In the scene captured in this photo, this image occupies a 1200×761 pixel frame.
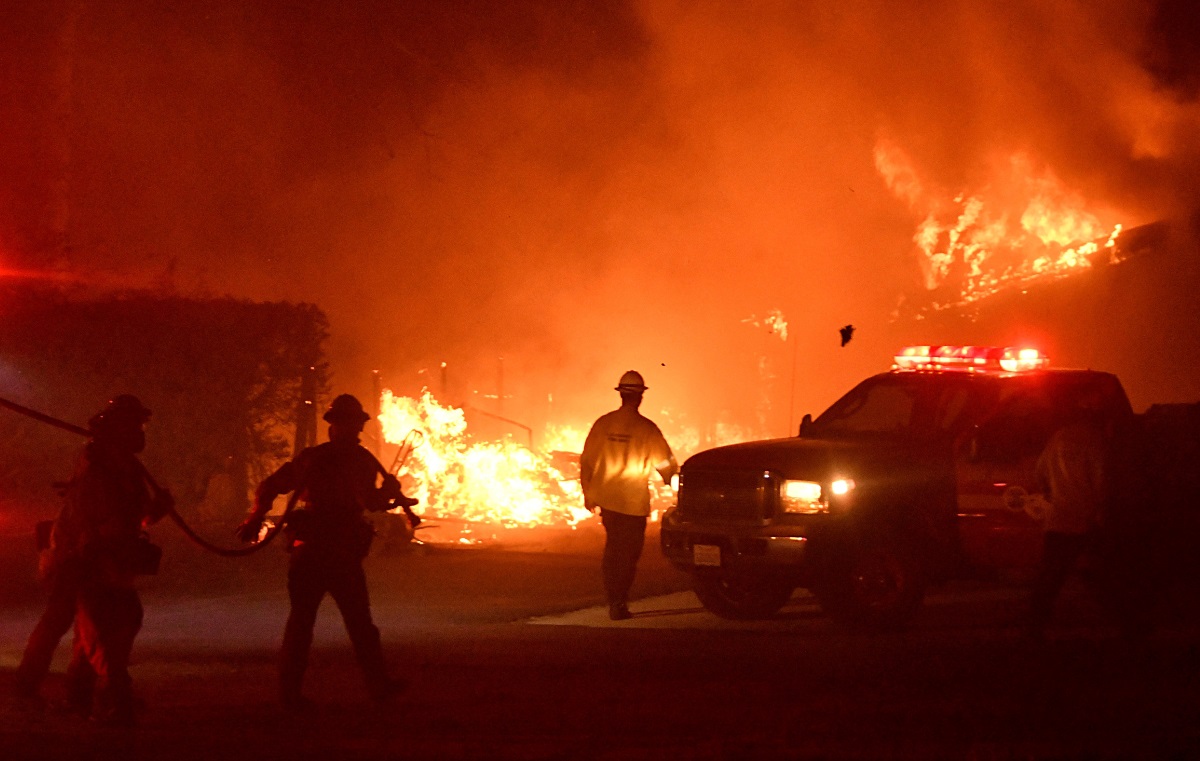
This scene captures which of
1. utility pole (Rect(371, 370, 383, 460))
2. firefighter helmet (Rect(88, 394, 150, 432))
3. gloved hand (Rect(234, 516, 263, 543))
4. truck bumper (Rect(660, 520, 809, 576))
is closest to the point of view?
firefighter helmet (Rect(88, 394, 150, 432))

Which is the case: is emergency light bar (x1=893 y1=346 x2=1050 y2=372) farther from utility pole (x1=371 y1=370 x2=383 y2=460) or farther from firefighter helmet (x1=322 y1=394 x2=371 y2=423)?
utility pole (x1=371 y1=370 x2=383 y2=460)

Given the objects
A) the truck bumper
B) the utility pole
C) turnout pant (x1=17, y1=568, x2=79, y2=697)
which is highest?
the utility pole

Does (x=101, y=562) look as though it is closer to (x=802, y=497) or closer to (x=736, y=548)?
(x=736, y=548)

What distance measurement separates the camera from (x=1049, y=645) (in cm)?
955

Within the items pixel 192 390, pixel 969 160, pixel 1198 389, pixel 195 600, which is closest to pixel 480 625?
pixel 195 600

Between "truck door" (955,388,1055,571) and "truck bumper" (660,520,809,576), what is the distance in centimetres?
140

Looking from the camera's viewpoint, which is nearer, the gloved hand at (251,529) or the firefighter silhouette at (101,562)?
the firefighter silhouette at (101,562)

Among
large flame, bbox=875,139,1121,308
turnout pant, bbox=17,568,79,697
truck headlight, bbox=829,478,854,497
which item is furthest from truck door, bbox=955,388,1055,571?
large flame, bbox=875,139,1121,308

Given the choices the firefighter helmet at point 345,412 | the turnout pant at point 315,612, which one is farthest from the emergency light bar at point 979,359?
the turnout pant at point 315,612

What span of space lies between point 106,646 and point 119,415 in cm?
116

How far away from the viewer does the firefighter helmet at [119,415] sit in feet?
23.1

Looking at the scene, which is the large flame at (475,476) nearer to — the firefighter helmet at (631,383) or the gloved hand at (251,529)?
the firefighter helmet at (631,383)

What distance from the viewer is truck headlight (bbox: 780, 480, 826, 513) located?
10039 mm

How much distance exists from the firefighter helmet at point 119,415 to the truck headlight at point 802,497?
4.76 meters
